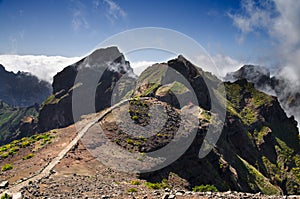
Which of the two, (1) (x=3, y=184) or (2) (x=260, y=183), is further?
(2) (x=260, y=183)

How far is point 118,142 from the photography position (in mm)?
62281

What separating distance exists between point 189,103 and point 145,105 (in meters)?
31.9

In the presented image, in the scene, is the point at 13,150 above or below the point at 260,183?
below

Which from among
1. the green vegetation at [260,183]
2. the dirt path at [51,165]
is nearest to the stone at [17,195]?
the dirt path at [51,165]

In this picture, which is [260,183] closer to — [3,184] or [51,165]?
[51,165]

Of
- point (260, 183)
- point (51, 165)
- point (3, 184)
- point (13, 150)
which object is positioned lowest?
point (3, 184)

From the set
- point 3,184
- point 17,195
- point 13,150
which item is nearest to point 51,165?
point 3,184

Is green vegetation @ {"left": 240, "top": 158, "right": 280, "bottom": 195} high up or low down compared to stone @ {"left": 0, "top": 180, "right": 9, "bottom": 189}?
up

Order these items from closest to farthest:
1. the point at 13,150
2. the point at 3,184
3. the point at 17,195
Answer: the point at 17,195
the point at 3,184
the point at 13,150

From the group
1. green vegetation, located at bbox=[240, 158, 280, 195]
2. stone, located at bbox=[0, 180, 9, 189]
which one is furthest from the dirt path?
green vegetation, located at bbox=[240, 158, 280, 195]

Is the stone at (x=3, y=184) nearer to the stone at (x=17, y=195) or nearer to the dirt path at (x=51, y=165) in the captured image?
the dirt path at (x=51, y=165)

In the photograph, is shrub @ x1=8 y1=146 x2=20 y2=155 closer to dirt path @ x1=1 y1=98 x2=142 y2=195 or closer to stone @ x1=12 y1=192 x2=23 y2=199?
dirt path @ x1=1 y1=98 x2=142 y2=195

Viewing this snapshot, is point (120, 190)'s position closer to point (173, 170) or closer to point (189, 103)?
point (173, 170)

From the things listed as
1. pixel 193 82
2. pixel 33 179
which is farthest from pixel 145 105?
pixel 193 82
